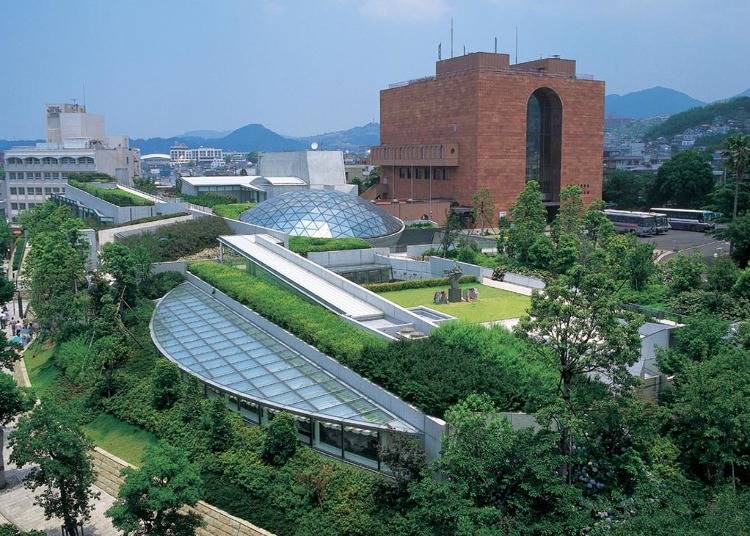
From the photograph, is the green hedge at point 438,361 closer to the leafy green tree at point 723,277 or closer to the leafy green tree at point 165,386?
the leafy green tree at point 165,386

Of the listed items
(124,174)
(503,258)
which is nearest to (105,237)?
(503,258)

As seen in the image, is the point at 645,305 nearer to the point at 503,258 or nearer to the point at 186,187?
the point at 503,258

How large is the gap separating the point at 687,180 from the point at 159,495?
73569 mm

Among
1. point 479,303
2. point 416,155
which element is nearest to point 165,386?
point 479,303

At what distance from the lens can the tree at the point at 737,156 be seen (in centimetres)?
4603

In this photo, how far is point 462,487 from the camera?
15.9 m

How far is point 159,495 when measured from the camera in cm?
1593

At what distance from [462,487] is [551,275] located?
2489 cm

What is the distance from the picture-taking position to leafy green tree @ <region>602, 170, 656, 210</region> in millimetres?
85000

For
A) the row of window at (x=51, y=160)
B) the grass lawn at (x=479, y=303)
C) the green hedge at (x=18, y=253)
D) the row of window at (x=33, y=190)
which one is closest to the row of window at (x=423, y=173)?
the grass lawn at (x=479, y=303)

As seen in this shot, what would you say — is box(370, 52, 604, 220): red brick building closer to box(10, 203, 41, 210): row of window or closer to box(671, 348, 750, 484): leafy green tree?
box(671, 348, 750, 484): leafy green tree

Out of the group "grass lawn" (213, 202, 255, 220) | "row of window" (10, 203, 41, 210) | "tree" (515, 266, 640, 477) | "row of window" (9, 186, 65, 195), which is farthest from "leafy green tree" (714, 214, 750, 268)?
"row of window" (10, 203, 41, 210)

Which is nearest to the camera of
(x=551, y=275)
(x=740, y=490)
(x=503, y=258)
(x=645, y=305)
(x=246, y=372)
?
(x=740, y=490)

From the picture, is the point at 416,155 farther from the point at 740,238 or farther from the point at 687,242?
the point at 740,238
